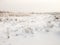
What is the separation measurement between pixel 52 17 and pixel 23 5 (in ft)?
1.22

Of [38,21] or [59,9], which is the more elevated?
[59,9]

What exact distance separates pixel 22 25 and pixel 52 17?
1.21 feet

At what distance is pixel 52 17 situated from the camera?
1.23m

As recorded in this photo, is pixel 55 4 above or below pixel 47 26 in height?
above

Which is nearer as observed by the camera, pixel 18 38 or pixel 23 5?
pixel 18 38

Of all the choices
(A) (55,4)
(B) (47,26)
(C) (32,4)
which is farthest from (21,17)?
(A) (55,4)

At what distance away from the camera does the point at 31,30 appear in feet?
3.75

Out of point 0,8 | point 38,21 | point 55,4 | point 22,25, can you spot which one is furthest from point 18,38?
point 55,4

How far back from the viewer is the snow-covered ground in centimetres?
109

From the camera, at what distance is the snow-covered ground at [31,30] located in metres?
1.09

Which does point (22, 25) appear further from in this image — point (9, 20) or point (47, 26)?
point (47, 26)

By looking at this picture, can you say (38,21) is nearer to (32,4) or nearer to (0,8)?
(32,4)

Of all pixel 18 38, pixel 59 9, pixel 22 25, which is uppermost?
pixel 59 9

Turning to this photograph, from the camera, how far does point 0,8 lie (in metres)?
1.21
